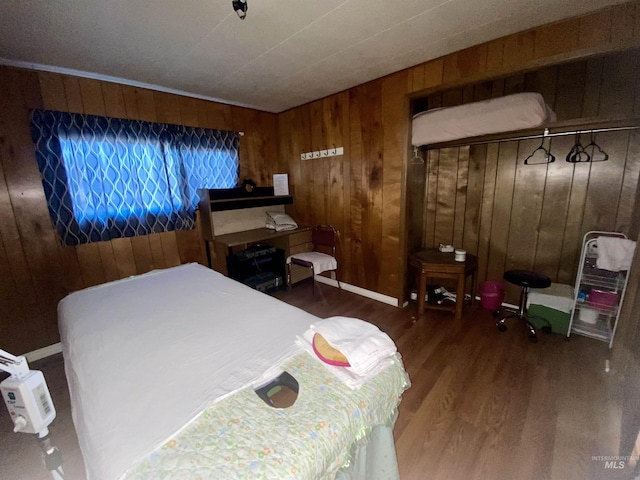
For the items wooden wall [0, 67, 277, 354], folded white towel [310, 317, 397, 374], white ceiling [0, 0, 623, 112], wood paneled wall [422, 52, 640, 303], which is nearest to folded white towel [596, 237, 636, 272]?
wood paneled wall [422, 52, 640, 303]

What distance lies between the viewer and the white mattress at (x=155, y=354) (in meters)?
0.77

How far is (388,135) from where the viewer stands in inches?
103

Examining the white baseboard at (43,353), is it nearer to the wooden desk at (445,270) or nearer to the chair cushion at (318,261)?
the chair cushion at (318,261)

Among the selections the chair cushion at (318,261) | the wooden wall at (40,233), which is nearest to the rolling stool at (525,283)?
the chair cushion at (318,261)

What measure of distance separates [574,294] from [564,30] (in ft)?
6.59

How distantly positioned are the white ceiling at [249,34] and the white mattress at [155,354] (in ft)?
5.71

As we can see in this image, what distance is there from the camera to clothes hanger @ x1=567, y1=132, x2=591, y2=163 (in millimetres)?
2113

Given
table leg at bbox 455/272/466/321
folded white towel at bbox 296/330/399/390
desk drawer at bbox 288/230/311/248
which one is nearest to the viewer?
folded white towel at bbox 296/330/399/390

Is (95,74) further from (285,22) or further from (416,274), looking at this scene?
(416,274)

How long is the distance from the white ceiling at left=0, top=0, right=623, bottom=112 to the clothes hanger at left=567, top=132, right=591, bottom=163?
0.96 meters

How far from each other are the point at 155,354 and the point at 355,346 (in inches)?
34.8

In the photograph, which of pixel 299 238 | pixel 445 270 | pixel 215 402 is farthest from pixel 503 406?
pixel 299 238

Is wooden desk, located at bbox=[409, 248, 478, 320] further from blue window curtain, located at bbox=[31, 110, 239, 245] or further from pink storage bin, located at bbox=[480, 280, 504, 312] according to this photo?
blue window curtain, located at bbox=[31, 110, 239, 245]

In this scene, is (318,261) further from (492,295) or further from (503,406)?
(503,406)
